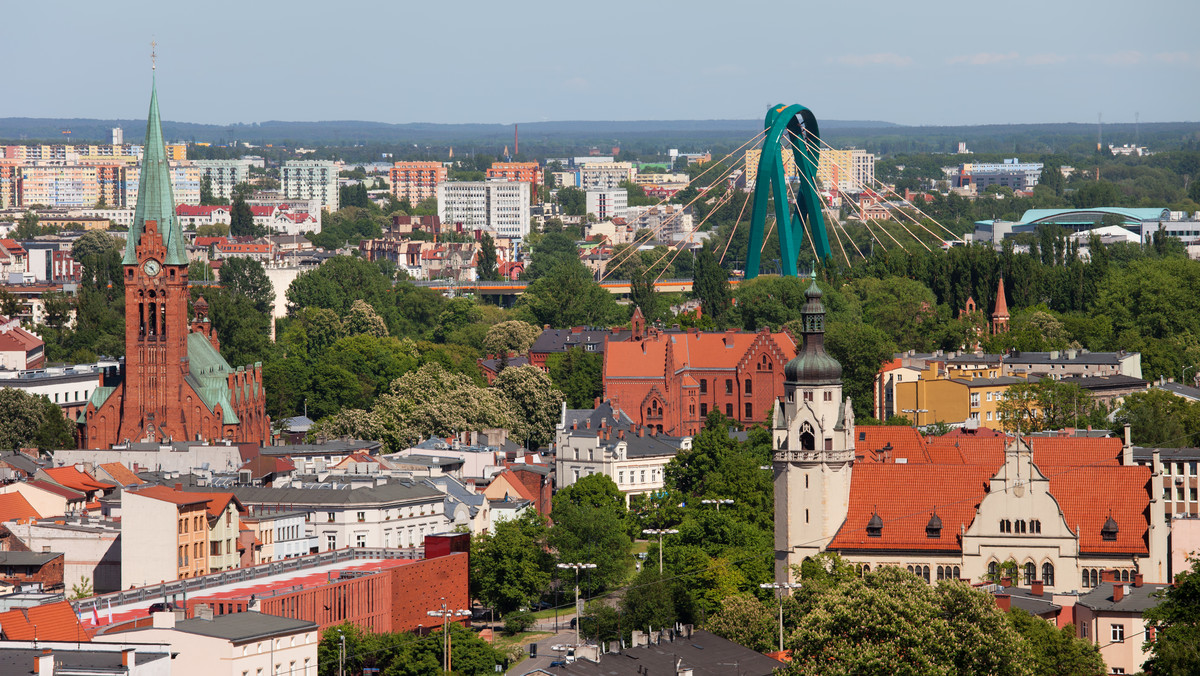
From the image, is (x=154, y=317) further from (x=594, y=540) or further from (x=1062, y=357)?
(x=1062, y=357)

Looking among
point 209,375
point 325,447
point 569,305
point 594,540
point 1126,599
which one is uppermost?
point 569,305

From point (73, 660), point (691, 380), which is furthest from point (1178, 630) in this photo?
point (691, 380)

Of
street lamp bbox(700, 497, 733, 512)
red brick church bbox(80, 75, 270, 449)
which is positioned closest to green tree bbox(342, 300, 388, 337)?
red brick church bbox(80, 75, 270, 449)

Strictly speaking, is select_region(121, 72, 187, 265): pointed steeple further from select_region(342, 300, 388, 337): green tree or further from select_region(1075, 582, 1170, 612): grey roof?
select_region(1075, 582, 1170, 612): grey roof

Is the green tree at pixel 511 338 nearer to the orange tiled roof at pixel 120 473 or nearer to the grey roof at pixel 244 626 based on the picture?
the orange tiled roof at pixel 120 473

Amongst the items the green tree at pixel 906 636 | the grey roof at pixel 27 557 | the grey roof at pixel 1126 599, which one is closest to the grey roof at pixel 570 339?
the grey roof at pixel 27 557
